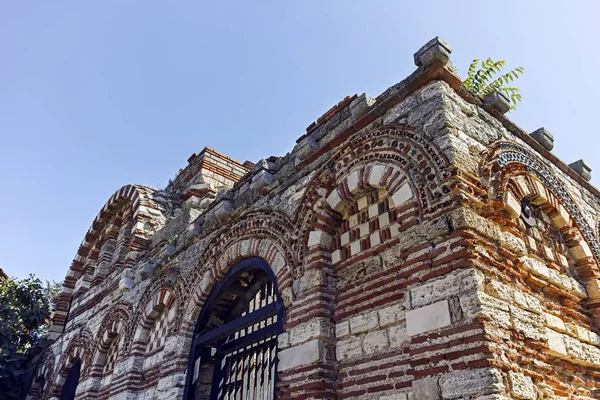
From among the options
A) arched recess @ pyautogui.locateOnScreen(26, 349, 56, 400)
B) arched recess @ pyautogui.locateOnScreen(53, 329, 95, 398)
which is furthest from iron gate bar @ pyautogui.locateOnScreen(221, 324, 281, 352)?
arched recess @ pyautogui.locateOnScreen(26, 349, 56, 400)

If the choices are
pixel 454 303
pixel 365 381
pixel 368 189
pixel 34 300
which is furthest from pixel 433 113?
pixel 34 300

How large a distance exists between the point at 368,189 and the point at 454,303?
1478 millimetres

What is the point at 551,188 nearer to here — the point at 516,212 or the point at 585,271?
the point at 585,271

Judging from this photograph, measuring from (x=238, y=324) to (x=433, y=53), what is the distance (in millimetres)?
3295

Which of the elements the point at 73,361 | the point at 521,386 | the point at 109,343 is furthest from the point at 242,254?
the point at 73,361

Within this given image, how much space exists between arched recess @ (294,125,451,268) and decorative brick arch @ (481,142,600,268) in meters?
0.48

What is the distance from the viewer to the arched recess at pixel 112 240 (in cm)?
860

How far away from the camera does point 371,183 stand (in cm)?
396

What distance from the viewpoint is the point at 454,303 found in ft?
9.51

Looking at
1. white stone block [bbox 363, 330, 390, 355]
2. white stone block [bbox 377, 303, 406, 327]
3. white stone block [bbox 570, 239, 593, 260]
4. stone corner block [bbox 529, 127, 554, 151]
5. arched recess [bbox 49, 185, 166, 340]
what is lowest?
white stone block [bbox 363, 330, 390, 355]

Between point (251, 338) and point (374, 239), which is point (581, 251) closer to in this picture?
point (374, 239)

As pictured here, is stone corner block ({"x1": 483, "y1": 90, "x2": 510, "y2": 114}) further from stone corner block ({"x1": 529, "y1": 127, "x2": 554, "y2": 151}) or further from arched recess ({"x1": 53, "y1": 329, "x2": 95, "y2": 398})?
arched recess ({"x1": 53, "y1": 329, "x2": 95, "y2": 398})

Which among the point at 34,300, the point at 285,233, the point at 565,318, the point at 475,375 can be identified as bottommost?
the point at 475,375

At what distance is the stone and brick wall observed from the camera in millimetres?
2926
